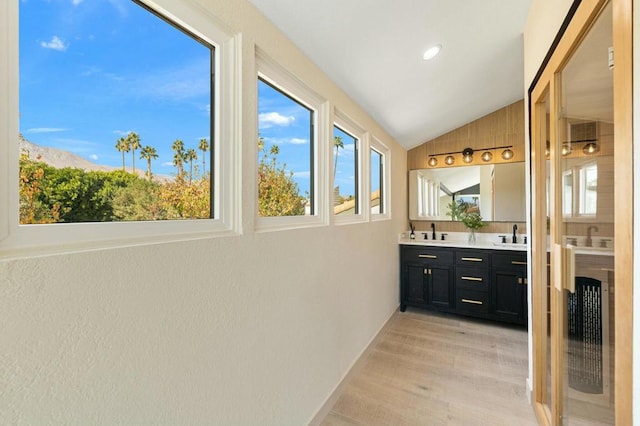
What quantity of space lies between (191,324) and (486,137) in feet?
13.0

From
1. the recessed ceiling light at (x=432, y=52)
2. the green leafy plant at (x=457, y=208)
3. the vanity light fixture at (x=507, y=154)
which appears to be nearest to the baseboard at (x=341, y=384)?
the green leafy plant at (x=457, y=208)

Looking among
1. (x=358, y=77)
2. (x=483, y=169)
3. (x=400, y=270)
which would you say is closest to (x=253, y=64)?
(x=358, y=77)

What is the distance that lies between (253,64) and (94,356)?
1.24 metres

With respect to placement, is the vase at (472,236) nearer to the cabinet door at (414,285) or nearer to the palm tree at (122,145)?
the cabinet door at (414,285)

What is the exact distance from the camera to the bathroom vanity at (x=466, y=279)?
3.10 metres

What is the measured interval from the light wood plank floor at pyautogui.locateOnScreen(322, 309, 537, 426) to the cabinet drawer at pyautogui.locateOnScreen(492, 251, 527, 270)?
680 millimetres

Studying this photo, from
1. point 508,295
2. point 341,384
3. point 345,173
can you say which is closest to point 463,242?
point 508,295

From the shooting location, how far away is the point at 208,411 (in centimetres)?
113

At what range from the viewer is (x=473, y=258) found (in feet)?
10.8

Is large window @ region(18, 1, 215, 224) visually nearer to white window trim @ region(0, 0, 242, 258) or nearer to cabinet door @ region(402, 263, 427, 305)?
white window trim @ region(0, 0, 242, 258)

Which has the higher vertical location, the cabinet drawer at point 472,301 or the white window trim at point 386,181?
the white window trim at point 386,181

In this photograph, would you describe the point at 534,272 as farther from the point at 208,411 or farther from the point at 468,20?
the point at 208,411

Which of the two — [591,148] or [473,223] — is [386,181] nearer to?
[473,223]

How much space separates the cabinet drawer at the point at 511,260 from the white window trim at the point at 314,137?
222 centimetres
